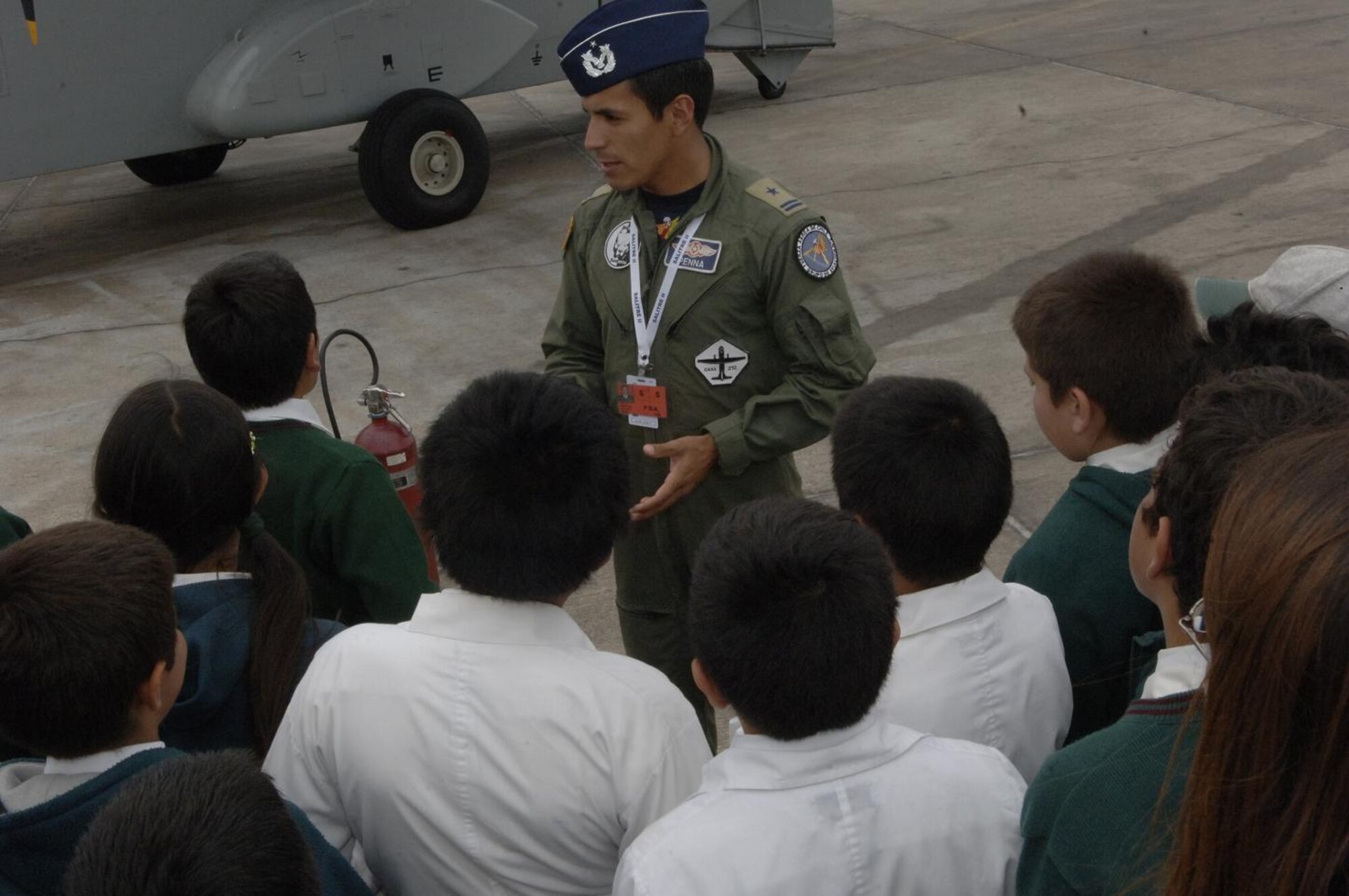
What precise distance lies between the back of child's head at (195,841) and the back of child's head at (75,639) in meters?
0.30

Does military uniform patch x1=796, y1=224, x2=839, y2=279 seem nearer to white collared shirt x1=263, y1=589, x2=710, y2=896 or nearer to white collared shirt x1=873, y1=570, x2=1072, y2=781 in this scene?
white collared shirt x1=873, y1=570, x2=1072, y2=781

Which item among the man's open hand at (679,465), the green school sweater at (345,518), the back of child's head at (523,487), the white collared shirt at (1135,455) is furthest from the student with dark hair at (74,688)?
the white collared shirt at (1135,455)

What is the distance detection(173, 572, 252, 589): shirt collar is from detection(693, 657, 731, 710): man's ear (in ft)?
2.59

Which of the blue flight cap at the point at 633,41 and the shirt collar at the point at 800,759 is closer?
the shirt collar at the point at 800,759

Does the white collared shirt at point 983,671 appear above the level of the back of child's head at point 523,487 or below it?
below

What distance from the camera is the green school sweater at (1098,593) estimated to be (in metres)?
2.12

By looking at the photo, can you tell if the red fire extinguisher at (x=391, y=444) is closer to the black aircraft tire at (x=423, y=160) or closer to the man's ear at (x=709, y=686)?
the man's ear at (x=709, y=686)

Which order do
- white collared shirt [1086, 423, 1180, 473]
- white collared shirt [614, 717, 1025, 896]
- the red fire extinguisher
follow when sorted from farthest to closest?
→ the red fire extinguisher → white collared shirt [1086, 423, 1180, 473] → white collared shirt [614, 717, 1025, 896]

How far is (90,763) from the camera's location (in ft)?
5.55

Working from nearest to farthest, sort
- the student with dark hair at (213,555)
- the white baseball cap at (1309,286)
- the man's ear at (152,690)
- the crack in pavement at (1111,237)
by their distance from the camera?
1. the man's ear at (152,690)
2. the student with dark hair at (213,555)
3. the white baseball cap at (1309,286)
4. the crack in pavement at (1111,237)

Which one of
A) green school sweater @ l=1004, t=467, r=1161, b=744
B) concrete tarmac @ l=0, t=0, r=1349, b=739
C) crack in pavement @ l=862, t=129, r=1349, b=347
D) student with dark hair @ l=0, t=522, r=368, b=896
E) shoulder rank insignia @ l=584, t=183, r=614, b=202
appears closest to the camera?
student with dark hair @ l=0, t=522, r=368, b=896

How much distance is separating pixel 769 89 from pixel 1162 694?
927 cm

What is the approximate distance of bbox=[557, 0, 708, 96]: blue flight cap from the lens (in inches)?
107

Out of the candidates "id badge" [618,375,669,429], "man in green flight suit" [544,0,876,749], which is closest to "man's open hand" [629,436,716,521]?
"man in green flight suit" [544,0,876,749]
